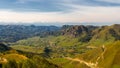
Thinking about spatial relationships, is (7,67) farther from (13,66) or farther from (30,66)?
(30,66)

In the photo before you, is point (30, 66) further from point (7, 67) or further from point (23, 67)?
point (7, 67)

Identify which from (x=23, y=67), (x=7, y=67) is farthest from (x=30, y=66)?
(x=7, y=67)

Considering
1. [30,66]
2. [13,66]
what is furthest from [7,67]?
[30,66]
